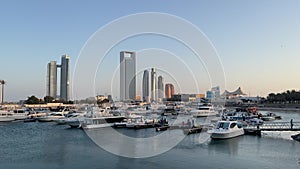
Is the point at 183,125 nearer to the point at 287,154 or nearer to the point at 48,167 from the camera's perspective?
the point at 287,154

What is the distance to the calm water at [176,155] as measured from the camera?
12.6 meters

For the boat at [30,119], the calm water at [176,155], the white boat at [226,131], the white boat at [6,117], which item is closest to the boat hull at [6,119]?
the white boat at [6,117]

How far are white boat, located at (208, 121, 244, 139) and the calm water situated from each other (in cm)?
53

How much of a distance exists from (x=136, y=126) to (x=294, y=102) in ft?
210

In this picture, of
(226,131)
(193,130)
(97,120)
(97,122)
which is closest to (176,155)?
(226,131)

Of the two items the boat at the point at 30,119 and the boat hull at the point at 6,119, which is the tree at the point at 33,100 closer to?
the boat at the point at 30,119

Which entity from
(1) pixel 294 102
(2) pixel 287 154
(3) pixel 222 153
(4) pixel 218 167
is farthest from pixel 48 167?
(1) pixel 294 102

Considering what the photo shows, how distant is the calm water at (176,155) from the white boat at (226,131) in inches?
20.9

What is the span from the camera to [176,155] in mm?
14562

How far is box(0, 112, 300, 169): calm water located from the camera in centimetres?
1261

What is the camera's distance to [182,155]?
574 inches

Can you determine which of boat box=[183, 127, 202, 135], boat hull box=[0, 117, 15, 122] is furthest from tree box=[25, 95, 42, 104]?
boat box=[183, 127, 202, 135]

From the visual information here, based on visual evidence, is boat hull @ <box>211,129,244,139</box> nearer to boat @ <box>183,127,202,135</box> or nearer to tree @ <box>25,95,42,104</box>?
boat @ <box>183,127,202,135</box>

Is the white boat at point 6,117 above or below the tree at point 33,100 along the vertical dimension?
below
